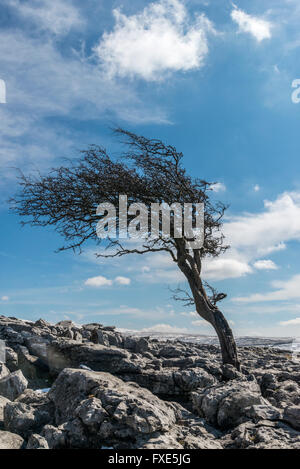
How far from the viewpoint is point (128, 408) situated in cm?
578

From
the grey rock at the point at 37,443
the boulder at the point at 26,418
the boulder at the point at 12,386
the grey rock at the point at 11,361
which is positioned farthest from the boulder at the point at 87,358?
the grey rock at the point at 37,443

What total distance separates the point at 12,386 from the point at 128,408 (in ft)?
12.5

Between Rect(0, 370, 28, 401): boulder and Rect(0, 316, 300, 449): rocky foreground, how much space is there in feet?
0.07

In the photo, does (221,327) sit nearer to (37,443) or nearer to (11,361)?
(11,361)

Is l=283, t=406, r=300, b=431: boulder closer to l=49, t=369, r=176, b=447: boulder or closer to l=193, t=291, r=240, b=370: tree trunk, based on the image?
l=49, t=369, r=176, b=447: boulder

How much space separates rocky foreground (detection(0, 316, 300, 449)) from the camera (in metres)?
5.47

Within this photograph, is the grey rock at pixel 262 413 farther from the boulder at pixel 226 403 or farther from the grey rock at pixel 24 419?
the grey rock at pixel 24 419

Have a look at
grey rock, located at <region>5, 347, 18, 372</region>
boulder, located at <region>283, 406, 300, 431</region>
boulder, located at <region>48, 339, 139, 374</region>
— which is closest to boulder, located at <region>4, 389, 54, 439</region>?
boulder, located at <region>48, 339, 139, 374</region>

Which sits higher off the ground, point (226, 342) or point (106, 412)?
point (226, 342)

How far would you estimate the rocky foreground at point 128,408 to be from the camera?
215 inches

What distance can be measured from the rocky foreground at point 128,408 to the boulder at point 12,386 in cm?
2

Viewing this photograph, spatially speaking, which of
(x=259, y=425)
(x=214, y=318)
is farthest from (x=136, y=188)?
(x=259, y=425)

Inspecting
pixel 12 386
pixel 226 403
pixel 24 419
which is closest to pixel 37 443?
pixel 24 419
